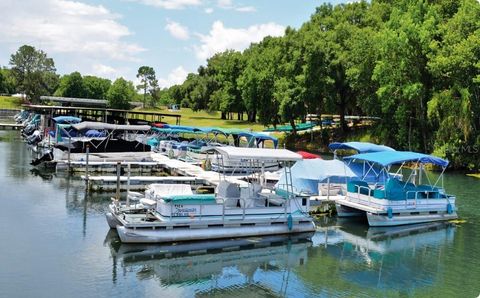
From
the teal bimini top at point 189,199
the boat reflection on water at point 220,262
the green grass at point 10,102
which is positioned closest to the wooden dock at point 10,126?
the green grass at point 10,102

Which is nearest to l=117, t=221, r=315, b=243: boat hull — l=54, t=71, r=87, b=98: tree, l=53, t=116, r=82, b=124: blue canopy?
l=53, t=116, r=82, b=124: blue canopy

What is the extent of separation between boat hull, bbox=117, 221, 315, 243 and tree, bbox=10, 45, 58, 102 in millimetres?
143338

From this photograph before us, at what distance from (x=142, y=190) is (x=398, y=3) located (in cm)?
4642

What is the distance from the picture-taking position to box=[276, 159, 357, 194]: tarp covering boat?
35344 mm

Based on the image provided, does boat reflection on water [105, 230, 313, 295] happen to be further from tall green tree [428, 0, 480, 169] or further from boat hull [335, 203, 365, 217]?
tall green tree [428, 0, 480, 169]

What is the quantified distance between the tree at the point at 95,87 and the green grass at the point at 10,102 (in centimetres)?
1917

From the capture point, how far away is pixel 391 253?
2675 cm

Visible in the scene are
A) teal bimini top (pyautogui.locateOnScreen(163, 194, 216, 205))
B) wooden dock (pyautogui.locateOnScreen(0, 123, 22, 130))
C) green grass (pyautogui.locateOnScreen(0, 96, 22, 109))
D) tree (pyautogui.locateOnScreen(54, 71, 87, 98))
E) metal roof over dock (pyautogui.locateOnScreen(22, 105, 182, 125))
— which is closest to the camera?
teal bimini top (pyautogui.locateOnScreen(163, 194, 216, 205))

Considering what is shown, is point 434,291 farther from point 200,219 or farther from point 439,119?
point 439,119

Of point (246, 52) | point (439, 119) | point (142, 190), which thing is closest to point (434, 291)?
point (142, 190)

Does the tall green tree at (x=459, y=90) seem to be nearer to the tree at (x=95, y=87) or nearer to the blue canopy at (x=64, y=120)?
the blue canopy at (x=64, y=120)

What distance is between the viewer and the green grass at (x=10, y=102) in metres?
142

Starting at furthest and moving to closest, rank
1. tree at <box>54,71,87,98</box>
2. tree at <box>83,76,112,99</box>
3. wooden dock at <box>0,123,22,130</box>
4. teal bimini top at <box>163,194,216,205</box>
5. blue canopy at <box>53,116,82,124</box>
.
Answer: tree at <box>83,76,112,99</box> < tree at <box>54,71,87,98</box> < wooden dock at <box>0,123,22,130</box> < blue canopy at <box>53,116,82,124</box> < teal bimini top at <box>163,194,216,205</box>

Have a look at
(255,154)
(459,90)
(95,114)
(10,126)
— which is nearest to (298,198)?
(255,154)
